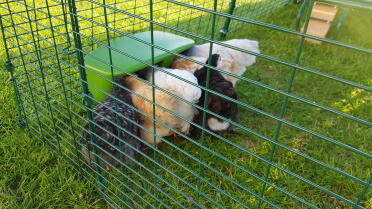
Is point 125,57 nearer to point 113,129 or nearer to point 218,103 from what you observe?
point 113,129

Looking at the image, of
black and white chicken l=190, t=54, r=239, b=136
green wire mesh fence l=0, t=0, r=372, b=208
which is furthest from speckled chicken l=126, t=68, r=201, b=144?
black and white chicken l=190, t=54, r=239, b=136

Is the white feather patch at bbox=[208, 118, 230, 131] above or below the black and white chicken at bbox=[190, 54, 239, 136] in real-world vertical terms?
below

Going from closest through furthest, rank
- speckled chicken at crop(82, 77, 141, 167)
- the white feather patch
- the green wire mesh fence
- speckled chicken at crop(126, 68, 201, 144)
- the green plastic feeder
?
the green wire mesh fence < speckled chicken at crop(82, 77, 141, 167) < speckled chicken at crop(126, 68, 201, 144) < the white feather patch < the green plastic feeder

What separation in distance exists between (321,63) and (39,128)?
3.17 meters

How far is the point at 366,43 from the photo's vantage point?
4.40 metres

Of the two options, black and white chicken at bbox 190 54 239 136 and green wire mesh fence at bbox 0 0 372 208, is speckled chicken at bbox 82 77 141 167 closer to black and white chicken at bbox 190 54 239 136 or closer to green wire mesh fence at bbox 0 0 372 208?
green wire mesh fence at bbox 0 0 372 208

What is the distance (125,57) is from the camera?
7.80 feet

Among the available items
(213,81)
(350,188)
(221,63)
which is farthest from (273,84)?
(350,188)

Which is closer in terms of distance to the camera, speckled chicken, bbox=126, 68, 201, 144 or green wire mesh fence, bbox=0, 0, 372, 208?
green wire mesh fence, bbox=0, 0, 372, 208

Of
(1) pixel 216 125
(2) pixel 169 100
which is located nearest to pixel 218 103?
(1) pixel 216 125

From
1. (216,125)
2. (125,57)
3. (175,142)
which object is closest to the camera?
(216,125)

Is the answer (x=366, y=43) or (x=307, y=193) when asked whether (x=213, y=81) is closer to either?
(x=307, y=193)

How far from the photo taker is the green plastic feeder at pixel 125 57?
2.25 metres

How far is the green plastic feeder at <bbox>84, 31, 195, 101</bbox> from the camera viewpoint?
225 cm
